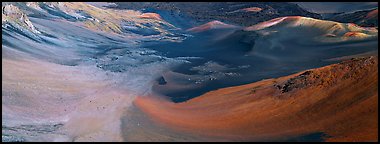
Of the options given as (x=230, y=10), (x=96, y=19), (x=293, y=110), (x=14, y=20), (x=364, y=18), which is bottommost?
(x=293, y=110)

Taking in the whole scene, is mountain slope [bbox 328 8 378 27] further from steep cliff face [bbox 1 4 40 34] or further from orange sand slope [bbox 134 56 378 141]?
steep cliff face [bbox 1 4 40 34]

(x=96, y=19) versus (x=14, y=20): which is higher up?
(x=96, y=19)

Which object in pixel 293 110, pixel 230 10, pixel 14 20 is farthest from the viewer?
pixel 230 10

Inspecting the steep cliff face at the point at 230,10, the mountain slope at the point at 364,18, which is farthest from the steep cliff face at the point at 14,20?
the steep cliff face at the point at 230,10

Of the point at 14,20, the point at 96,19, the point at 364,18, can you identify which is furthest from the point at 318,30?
the point at 96,19

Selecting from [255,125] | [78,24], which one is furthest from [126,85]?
[78,24]

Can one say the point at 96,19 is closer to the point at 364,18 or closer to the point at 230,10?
the point at 364,18

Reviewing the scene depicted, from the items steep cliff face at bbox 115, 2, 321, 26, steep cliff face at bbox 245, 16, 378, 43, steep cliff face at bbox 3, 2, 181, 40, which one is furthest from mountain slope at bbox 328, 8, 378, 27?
steep cliff face at bbox 3, 2, 181, 40

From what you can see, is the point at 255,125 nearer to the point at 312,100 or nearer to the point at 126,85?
the point at 312,100
